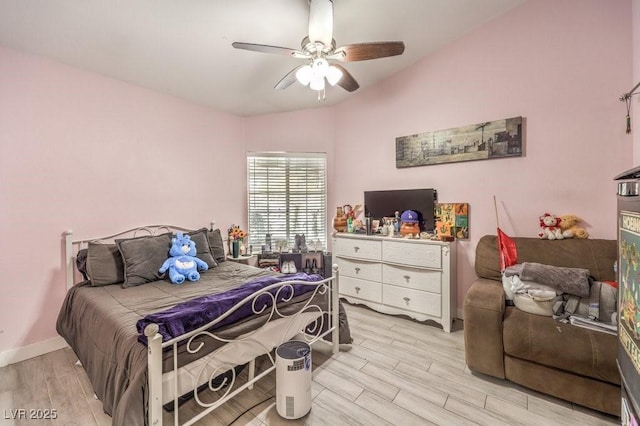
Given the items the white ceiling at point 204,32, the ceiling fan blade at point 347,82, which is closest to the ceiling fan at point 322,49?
the ceiling fan blade at point 347,82

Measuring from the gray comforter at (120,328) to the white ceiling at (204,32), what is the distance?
2033 mm

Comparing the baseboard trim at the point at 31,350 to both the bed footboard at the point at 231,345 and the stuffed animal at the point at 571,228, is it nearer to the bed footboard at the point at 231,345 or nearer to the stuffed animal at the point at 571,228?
the bed footboard at the point at 231,345

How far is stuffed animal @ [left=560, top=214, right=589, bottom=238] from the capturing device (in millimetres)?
2342

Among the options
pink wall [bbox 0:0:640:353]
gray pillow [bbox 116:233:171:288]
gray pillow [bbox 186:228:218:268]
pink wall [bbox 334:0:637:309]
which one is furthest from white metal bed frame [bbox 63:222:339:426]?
pink wall [bbox 334:0:637:309]

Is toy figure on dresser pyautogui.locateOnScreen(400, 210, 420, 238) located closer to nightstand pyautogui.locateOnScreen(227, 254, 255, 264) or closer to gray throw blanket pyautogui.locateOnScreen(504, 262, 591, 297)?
gray throw blanket pyautogui.locateOnScreen(504, 262, 591, 297)

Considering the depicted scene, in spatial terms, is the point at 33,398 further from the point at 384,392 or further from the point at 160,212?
the point at 384,392

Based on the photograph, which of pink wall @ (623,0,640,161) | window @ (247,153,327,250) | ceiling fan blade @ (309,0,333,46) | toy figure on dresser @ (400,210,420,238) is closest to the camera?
ceiling fan blade @ (309,0,333,46)

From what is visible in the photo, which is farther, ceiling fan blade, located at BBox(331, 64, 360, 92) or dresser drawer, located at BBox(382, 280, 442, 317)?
dresser drawer, located at BBox(382, 280, 442, 317)

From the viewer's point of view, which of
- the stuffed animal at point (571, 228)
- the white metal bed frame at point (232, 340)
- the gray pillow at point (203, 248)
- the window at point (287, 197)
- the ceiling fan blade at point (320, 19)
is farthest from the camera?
the window at point (287, 197)

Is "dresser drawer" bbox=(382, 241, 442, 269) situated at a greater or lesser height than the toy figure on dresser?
lesser

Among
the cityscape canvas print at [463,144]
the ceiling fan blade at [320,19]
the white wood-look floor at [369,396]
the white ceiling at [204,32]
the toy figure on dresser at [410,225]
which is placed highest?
the white ceiling at [204,32]

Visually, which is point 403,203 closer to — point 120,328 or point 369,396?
point 369,396

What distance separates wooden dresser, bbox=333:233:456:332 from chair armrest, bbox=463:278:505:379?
700 millimetres

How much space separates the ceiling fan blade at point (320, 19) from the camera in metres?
1.84
